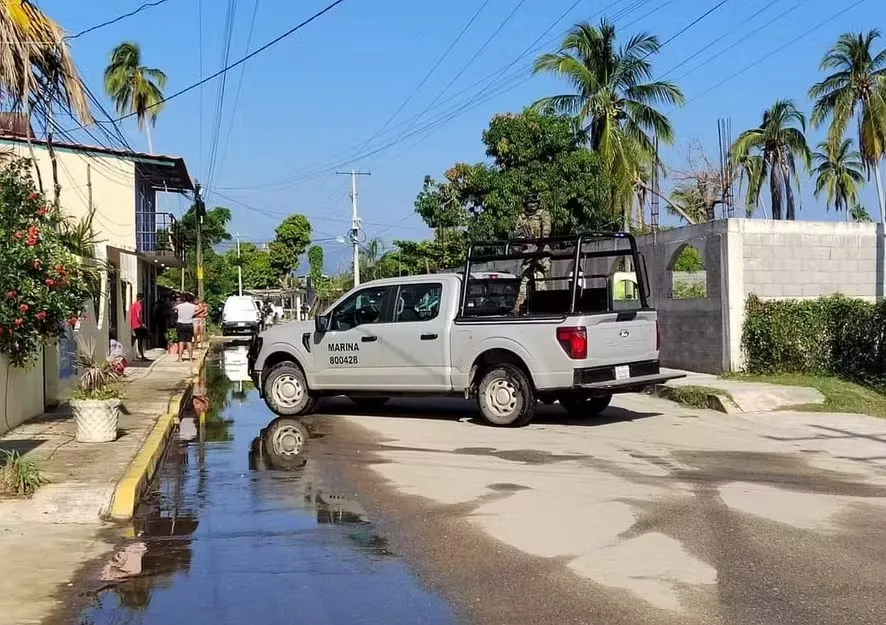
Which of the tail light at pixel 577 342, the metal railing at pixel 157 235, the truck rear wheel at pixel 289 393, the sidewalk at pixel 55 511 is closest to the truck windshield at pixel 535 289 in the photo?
the tail light at pixel 577 342

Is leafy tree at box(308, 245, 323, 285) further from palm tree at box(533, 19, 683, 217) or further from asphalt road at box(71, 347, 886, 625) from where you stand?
asphalt road at box(71, 347, 886, 625)

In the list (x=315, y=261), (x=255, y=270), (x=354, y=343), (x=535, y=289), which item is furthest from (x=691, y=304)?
(x=315, y=261)

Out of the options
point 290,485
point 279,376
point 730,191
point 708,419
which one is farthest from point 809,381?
point 730,191

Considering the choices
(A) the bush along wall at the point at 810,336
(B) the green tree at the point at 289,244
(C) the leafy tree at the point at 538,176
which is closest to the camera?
(A) the bush along wall at the point at 810,336

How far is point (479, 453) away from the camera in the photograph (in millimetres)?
10391

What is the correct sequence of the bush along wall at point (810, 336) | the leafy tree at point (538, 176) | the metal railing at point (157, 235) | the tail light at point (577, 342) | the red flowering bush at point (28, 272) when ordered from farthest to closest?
the metal railing at point (157, 235)
the leafy tree at point (538, 176)
the bush along wall at point (810, 336)
the tail light at point (577, 342)
the red flowering bush at point (28, 272)

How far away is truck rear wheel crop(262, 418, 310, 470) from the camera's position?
399 inches

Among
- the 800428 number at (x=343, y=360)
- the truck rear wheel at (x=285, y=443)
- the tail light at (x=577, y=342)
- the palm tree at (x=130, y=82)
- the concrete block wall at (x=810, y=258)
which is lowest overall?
the truck rear wheel at (x=285, y=443)

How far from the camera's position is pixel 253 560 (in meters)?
6.29

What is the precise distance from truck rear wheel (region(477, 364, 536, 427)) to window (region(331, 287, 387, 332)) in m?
1.98

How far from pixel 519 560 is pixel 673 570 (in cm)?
95

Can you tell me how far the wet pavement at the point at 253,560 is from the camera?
17.3ft

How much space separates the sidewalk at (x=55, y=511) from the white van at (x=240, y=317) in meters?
27.1

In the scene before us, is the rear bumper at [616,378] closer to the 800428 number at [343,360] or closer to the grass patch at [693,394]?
the grass patch at [693,394]
